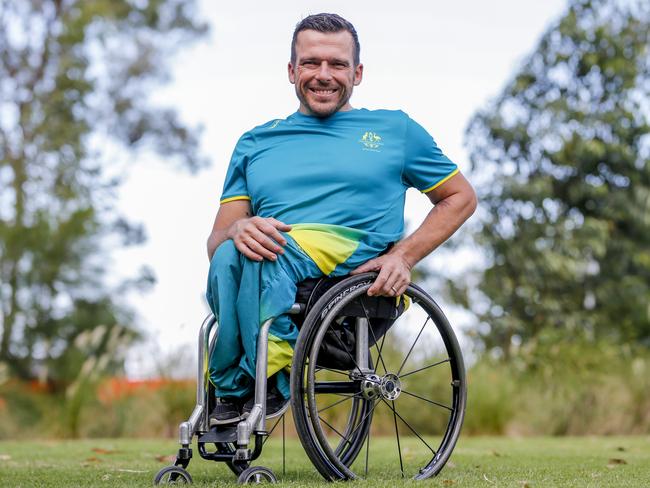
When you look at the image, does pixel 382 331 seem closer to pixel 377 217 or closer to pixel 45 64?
pixel 377 217

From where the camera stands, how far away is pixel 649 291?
40.5 feet

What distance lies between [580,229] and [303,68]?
9869mm

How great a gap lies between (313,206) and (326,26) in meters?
0.57

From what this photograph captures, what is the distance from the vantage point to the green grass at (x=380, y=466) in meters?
2.93

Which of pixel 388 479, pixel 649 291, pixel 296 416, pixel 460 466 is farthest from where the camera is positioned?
pixel 649 291

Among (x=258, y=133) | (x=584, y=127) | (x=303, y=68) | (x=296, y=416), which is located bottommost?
(x=296, y=416)

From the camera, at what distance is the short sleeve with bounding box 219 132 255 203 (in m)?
3.10

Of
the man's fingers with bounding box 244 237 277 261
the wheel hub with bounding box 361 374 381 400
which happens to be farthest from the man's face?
the wheel hub with bounding box 361 374 381 400

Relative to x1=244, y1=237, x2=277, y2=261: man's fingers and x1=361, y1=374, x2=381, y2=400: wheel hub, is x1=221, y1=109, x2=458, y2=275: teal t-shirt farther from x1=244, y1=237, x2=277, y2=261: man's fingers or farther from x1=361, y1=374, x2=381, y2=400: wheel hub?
x1=361, y1=374, x2=381, y2=400: wheel hub

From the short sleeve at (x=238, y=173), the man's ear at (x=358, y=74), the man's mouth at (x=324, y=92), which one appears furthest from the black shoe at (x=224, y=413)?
the man's ear at (x=358, y=74)

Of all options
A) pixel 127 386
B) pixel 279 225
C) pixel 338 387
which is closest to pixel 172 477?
pixel 338 387

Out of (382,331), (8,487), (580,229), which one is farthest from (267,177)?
(580,229)

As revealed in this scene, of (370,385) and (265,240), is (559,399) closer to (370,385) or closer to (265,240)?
(370,385)

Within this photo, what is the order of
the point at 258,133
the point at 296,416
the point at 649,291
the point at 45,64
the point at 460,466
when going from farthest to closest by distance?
the point at 45,64, the point at 649,291, the point at 460,466, the point at 258,133, the point at 296,416
